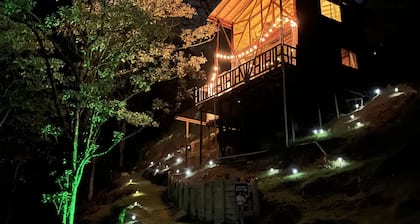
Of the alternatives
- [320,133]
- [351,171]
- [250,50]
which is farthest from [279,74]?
[351,171]

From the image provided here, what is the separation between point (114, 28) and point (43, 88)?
141 inches

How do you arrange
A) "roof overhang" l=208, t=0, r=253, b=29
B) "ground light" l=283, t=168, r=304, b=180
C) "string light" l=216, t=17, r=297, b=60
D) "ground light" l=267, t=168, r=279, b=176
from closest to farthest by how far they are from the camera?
"ground light" l=283, t=168, r=304, b=180 < "ground light" l=267, t=168, r=279, b=176 < "string light" l=216, t=17, r=297, b=60 < "roof overhang" l=208, t=0, r=253, b=29

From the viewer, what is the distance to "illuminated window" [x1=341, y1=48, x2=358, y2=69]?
70.1 ft

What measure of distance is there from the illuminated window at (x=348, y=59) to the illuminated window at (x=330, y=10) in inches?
74.9

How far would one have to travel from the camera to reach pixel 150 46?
14.3 metres

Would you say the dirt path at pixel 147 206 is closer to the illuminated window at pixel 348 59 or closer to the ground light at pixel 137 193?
the ground light at pixel 137 193

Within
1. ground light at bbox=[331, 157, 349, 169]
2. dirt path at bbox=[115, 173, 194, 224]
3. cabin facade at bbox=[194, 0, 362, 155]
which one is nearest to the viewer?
ground light at bbox=[331, 157, 349, 169]

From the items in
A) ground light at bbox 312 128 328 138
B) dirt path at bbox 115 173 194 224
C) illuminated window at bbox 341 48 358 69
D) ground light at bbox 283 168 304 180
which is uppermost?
illuminated window at bbox 341 48 358 69

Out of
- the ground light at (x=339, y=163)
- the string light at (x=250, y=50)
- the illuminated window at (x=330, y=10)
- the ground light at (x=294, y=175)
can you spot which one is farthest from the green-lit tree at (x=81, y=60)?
the illuminated window at (x=330, y=10)

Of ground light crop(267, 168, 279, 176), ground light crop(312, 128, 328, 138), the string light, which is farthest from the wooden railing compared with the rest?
ground light crop(267, 168, 279, 176)

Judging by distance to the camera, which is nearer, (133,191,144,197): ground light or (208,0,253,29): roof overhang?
(133,191,144,197): ground light

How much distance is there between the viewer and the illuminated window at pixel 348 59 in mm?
21375

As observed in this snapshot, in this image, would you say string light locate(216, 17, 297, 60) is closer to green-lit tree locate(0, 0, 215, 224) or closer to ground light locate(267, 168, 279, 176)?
green-lit tree locate(0, 0, 215, 224)

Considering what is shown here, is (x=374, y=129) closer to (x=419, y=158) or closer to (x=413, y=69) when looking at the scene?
(x=419, y=158)
